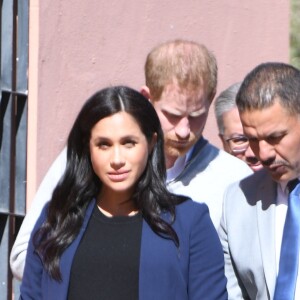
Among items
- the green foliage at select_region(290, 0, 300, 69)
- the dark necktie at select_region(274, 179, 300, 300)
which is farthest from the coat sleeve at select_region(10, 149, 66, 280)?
the green foliage at select_region(290, 0, 300, 69)

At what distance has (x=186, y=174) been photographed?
18.6 feet

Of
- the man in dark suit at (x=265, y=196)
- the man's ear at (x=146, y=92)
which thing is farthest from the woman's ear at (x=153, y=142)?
the man's ear at (x=146, y=92)

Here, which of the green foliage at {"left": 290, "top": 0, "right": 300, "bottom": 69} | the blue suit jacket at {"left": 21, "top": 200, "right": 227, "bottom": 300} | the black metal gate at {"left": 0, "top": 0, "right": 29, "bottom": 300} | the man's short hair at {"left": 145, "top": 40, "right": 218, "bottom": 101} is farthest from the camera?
the green foliage at {"left": 290, "top": 0, "right": 300, "bottom": 69}

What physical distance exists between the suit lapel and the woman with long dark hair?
23 centimetres

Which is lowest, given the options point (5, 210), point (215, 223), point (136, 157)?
point (5, 210)

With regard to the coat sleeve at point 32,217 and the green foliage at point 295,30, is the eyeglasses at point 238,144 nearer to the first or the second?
the coat sleeve at point 32,217

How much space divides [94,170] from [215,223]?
2.23 feet

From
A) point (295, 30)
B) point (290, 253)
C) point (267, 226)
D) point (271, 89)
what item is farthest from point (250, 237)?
point (295, 30)

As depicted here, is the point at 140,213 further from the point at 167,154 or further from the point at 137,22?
the point at 137,22

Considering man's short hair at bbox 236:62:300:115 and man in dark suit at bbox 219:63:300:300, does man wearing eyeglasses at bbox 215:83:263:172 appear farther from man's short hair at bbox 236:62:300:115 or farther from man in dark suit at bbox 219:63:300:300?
man's short hair at bbox 236:62:300:115

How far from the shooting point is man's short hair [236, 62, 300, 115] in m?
5.11

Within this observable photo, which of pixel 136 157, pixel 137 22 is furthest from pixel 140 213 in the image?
pixel 137 22

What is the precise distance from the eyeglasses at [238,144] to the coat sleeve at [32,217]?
1.64 m

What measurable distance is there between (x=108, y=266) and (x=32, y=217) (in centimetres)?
61
